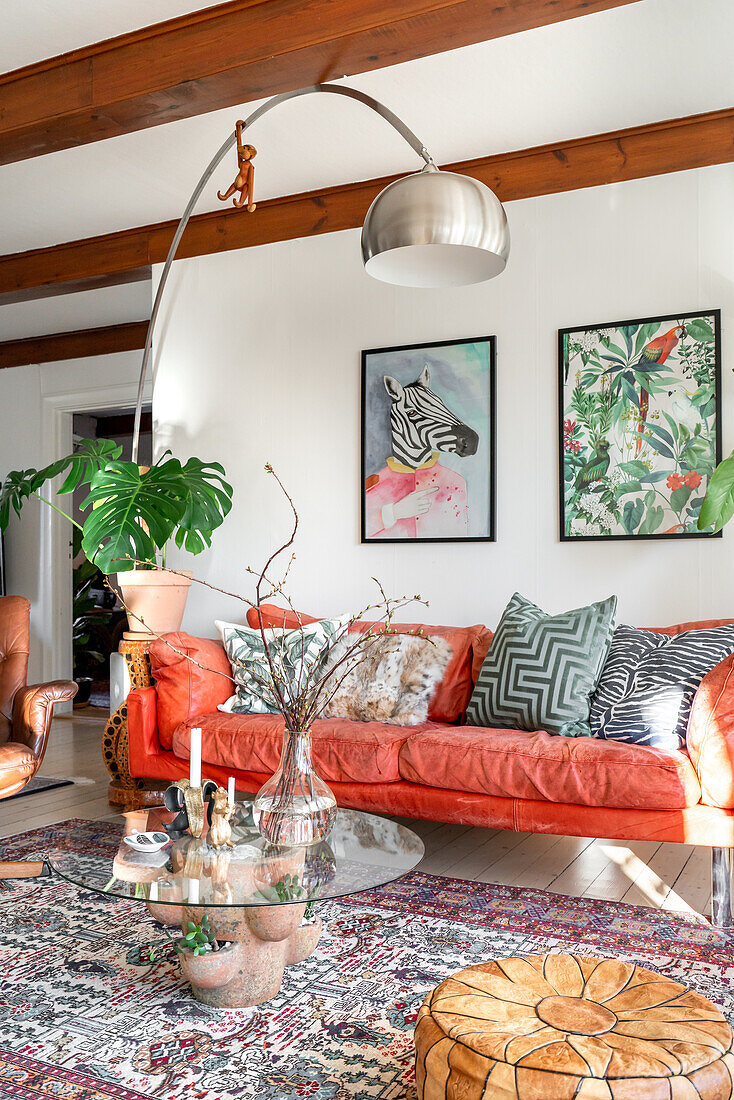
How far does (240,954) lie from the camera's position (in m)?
2.12

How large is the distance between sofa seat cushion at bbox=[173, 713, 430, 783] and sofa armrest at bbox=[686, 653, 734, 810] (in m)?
1.01

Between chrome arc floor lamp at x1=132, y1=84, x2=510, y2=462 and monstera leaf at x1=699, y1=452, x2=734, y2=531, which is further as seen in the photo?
monstera leaf at x1=699, y1=452, x2=734, y2=531

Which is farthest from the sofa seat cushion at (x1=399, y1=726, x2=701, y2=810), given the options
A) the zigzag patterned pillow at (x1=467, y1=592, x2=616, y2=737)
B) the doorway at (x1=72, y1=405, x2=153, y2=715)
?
the doorway at (x1=72, y1=405, x2=153, y2=715)

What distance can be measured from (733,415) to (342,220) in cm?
207

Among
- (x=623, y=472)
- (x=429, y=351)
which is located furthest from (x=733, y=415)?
(x=429, y=351)

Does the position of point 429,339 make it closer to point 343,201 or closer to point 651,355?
point 343,201

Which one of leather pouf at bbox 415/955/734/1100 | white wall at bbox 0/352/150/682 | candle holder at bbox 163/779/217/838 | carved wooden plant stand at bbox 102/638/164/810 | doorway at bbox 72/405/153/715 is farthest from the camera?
doorway at bbox 72/405/153/715

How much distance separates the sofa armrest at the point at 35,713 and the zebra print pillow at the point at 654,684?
1992 millimetres

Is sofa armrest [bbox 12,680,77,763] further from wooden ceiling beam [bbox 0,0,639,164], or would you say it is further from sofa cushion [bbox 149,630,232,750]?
wooden ceiling beam [bbox 0,0,639,164]

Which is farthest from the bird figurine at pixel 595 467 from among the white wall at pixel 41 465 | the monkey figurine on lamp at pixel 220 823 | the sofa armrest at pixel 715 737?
the white wall at pixel 41 465

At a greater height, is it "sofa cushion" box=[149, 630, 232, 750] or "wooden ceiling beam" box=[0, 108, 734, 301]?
"wooden ceiling beam" box=[0, 108, 734, 301]

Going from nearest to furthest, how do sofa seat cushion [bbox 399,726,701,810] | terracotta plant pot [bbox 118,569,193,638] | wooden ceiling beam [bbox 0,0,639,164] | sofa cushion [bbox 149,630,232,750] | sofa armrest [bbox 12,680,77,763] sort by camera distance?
wooden ceiling beam [bbox 0,0,639,164] → sofa seat cushion [bbox 399,726,701,810] → sofa armrest [bbox 12,680,77,763] → sofa cushion [bbox 149,630,232,750] → terracotta plant pot [bbox 118,569,193,638]

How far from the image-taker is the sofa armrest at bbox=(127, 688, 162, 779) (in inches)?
148

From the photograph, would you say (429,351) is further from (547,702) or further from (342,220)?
(547,702)
